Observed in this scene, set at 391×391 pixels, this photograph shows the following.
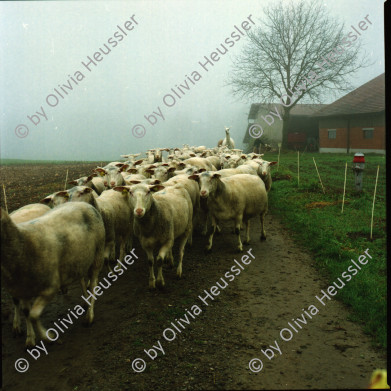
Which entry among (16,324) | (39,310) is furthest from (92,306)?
(39,310)

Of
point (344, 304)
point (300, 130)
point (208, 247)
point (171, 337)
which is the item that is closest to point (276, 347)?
point (171, 337)

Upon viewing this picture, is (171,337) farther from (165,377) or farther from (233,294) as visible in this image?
(233,294)

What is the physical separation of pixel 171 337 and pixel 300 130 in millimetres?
44142

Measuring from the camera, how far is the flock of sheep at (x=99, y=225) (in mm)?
3941

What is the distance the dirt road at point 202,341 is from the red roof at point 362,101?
29896 millimetres

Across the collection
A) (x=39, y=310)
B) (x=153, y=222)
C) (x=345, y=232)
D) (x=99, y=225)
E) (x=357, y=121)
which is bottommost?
(x=345, y=232)

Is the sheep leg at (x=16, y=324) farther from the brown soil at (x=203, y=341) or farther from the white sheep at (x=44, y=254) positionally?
the white sheep at (x=44, y=254)

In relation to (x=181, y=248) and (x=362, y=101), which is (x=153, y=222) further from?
(x=362, y=101)

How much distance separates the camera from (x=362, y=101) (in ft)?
Result: 111

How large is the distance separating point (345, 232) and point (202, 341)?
5956 millimetres

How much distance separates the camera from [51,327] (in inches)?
195

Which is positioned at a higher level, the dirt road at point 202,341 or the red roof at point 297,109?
the red roof at point 297,109

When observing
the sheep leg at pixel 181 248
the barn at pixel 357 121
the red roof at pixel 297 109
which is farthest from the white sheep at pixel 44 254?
the red roof at pixel 297 109

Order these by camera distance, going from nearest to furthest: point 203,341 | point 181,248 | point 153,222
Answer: point 203,341 → point 153,222 → point 181,248
